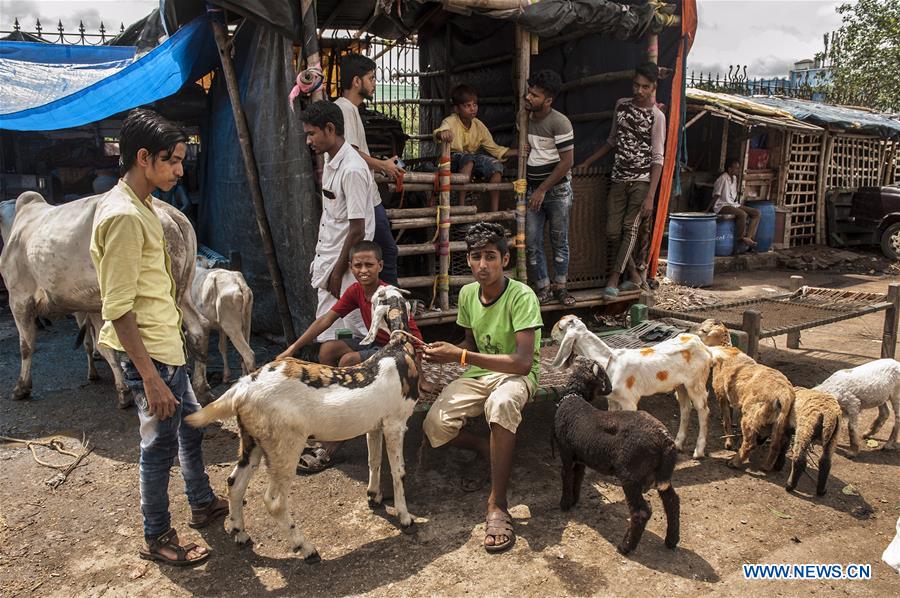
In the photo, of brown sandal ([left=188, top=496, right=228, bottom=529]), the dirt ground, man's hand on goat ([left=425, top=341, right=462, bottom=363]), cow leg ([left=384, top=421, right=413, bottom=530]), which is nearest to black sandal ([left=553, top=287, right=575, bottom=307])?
the dirt ground

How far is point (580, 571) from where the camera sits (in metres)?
3.19

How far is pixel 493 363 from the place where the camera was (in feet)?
11.8

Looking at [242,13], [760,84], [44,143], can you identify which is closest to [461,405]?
[242,13]

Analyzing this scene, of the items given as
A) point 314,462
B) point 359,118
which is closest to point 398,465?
point 314,462

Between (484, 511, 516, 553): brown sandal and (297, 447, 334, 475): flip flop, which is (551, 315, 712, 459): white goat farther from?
(297, 447, 334, 475): flip flop

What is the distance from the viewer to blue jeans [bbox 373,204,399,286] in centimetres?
480

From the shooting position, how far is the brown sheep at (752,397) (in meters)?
4.07

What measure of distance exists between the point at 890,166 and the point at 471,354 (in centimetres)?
1818

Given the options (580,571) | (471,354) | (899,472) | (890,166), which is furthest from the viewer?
(890,166)

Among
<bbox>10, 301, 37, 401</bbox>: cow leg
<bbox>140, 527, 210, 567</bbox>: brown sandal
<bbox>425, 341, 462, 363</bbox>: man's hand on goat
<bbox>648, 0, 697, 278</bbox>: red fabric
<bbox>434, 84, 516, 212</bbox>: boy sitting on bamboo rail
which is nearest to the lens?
<bbox>140, 527, 210, 567</bbox>: brown sandal

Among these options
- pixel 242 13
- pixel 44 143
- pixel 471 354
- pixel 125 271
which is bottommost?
pixel 471 354

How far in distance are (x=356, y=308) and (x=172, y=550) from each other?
169 centimetres

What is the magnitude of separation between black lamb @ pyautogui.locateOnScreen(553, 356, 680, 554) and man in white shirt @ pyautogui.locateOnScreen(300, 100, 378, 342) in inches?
60.2

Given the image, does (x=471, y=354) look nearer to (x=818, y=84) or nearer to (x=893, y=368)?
(x=893, y=368)
